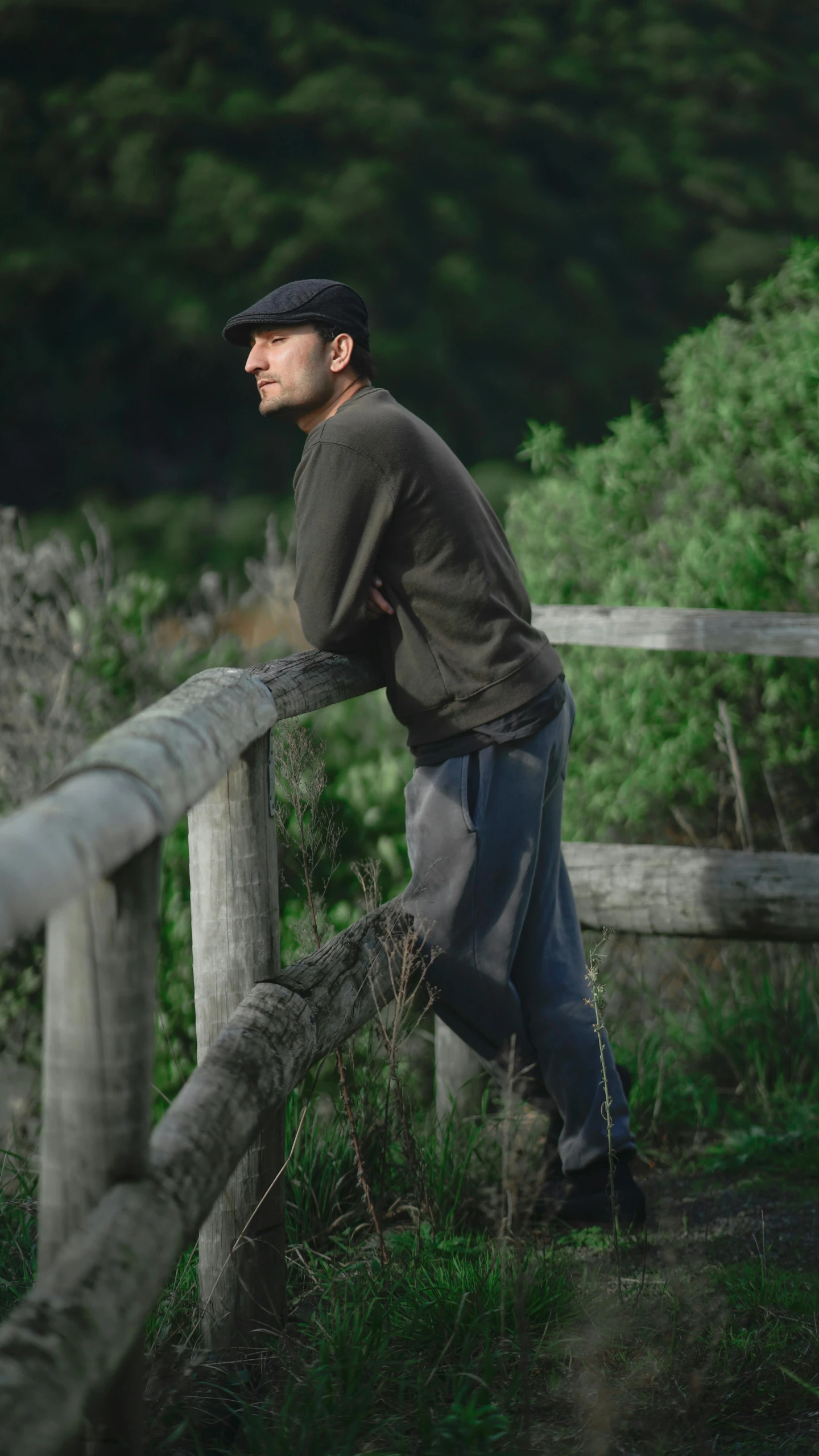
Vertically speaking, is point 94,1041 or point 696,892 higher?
point 94,1041

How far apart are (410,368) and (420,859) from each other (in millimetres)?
9633

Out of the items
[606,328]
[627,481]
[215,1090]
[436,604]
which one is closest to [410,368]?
[606,328]

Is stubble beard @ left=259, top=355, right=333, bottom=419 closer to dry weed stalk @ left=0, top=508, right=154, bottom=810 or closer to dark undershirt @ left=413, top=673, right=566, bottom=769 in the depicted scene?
dark undershirt @ left=413, top=673, right=566, bottom=769

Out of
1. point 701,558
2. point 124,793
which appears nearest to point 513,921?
point 124,793

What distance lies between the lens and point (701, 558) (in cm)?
415

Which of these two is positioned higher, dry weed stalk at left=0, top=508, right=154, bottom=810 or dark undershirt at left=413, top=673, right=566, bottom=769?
dark undershirt at left=413, top=673, right=566, bottom=769

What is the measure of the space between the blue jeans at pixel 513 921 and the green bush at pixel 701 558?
59.4 inches

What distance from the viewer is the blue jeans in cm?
259

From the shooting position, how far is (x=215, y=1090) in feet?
5.73

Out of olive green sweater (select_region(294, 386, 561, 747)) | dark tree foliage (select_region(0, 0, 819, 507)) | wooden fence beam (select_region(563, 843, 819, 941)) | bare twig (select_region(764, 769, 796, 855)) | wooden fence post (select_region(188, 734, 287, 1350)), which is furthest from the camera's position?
dark tree foliage (select_region(0, 0, 819, 507))

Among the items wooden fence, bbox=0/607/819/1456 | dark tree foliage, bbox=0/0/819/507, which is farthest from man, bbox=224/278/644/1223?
dark tree foliage, bbox=0/0/819/507

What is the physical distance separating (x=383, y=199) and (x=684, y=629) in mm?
9793

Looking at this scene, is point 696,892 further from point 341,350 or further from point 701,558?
point 341,350

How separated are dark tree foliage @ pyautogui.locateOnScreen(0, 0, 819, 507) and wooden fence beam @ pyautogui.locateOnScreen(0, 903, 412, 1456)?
Result: 9.88 meters
